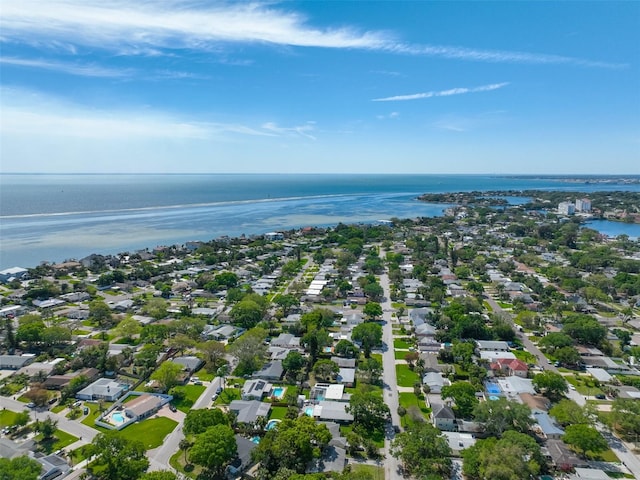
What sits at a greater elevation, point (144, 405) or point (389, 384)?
point (144, 405)

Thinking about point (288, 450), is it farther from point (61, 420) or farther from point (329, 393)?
point (61, 420)

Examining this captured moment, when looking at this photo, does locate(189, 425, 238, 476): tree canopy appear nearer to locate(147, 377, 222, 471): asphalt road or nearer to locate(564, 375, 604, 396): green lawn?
locate(147, 377, 222, 471): asphalt road

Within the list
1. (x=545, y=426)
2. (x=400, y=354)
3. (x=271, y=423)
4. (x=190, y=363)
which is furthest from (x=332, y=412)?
(x=190, y=363)

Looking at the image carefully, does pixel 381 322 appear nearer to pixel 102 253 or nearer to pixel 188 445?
pixel 188 445

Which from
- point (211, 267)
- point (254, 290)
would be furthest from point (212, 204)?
point (254, 290)

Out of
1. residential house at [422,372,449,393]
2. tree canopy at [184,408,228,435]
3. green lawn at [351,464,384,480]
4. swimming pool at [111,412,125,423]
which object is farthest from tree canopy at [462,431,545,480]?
swimming pool at [111,412,125,423]
